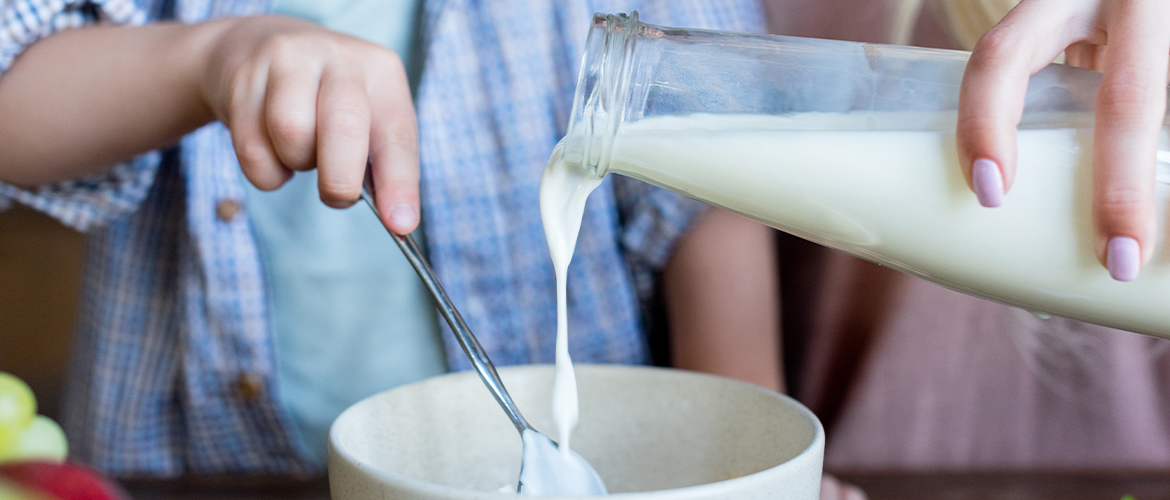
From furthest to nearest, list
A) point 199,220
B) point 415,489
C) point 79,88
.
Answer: point 199,220, point 79,88, point 415,489

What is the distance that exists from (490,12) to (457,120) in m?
0.10

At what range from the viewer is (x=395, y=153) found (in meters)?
0.40

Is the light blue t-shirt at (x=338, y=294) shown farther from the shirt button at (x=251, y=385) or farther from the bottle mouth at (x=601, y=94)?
the bottle mouth at (x=601, y=94)

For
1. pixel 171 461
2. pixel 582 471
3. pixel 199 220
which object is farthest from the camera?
pixel 171 461

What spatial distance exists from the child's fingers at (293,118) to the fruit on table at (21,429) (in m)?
0.16

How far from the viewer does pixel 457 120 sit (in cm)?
70

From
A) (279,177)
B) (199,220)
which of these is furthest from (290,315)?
(279,177)

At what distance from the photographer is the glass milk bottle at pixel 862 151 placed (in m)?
0.31

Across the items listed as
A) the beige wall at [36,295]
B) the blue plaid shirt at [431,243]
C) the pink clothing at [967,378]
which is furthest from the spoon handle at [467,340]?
the beige wall at [36,295]

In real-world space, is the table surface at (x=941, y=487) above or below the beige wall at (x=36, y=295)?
above

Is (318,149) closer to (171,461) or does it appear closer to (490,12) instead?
(490,12)

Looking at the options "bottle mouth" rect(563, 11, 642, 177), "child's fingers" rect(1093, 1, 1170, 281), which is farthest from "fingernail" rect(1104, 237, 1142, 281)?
"bottle mouth" rect(563, 11, 642, 177)

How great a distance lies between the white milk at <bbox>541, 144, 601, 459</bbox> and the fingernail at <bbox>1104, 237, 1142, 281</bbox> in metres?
0.19

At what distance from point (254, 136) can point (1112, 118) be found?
36 cm
